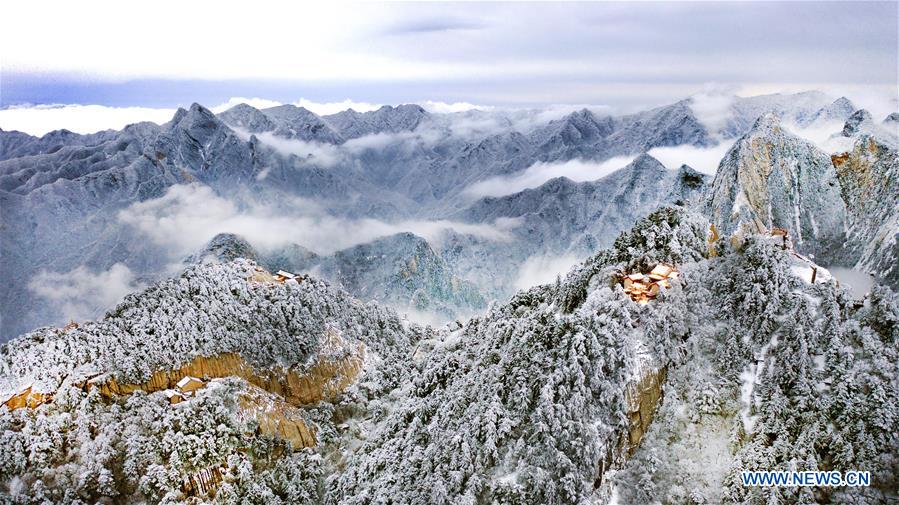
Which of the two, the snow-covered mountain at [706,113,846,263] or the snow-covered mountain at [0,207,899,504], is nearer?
the snow-covered mountain at [0,207,899,504]

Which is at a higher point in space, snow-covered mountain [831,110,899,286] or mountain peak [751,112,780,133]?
mountain peak [751,112,780,133]

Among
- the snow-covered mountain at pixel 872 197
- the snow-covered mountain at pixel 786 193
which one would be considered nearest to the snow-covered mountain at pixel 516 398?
the snow-covered mountain at pixel 872 197

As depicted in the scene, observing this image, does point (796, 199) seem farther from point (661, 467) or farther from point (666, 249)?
point (661, 467)

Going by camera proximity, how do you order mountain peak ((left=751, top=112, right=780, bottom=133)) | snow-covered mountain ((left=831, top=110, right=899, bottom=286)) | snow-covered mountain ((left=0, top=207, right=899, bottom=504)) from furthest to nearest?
mountain peak ((left=751, top=112, right=780, bottom=133)) < snow-covered mountain ((left=831, top=110, right=899, bottom=286)) < snow-covered mountain ((left=0, top=207, right=899, bottom=504))

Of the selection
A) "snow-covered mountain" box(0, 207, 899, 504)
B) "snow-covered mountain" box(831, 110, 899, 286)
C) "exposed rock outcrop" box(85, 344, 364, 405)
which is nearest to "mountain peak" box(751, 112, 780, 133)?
"snow-covered mountain" box(831, 110, 899, 286)

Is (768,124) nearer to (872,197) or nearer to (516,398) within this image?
(872,197)

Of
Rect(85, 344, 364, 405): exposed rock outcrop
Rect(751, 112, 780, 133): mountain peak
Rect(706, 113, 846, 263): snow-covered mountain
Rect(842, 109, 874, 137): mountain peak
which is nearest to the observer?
Rect(85, 344, 364, 405): exposed rock outcrop

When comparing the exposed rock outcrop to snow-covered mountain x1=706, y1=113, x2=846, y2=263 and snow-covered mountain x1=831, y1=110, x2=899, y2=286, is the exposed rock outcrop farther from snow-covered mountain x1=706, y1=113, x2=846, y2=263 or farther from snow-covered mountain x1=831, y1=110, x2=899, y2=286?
snow-covered mountain x1=831, y1=110, x2=899, y2=286

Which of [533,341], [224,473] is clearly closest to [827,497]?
[533,341]

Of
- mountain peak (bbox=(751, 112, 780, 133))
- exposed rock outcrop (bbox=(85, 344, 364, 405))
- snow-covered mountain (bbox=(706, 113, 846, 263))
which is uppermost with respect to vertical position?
mountain peak (bbox=(751, 112, 780, 133))
